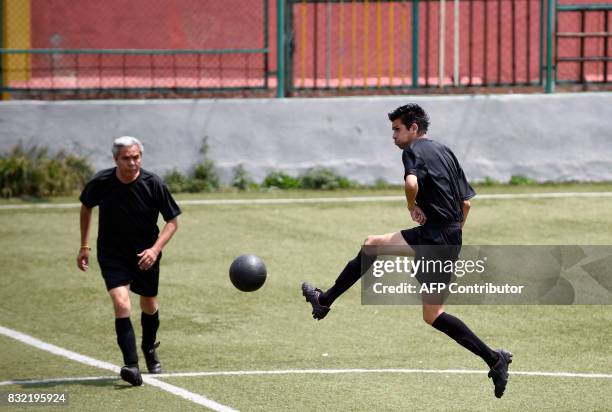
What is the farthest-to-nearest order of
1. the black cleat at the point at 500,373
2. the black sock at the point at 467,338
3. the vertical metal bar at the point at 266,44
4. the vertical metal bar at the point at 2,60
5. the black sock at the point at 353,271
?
the vertical metal bar at the point at 266,44 → the vertical metal bar at the point at 2,60 → the black sock at the point at 353,271 → the black sock at the point at 467,338 → the black cleat at the point at 500,373

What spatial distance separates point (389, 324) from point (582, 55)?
9.54 m

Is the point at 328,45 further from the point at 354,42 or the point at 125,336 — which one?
the point at 125,336

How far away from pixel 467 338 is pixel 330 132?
1019 centimetres

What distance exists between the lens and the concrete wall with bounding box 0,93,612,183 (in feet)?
59.8

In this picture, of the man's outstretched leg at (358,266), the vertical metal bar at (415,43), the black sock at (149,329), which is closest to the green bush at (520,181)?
the vertical metal bar at (415,43)

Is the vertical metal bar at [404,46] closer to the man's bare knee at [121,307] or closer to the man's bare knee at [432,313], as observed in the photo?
the man's bare knee at [121,307]

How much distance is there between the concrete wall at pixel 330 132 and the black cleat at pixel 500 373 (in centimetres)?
1004

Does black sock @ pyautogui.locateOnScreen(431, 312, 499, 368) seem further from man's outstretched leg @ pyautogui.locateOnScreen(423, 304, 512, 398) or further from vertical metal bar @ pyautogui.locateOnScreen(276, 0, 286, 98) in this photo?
vertical metal bar @ pyautogui.locateOnScreen(276, 0, 286, 98)

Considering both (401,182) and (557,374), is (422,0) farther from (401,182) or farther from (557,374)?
(557,374)

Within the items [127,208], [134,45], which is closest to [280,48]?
[134,45]

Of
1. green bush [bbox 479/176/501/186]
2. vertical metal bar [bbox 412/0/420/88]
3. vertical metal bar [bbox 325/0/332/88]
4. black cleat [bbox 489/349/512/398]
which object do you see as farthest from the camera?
vertical metal bar [bbox 325/0/332/88]

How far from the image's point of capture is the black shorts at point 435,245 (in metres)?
8.77

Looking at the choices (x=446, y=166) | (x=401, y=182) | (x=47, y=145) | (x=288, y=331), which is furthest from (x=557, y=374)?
(x=47, y=145)

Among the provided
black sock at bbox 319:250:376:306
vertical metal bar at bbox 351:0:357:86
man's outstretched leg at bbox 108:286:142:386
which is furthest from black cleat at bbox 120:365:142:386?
vertical metal bar at bbox 351:0:357:86
